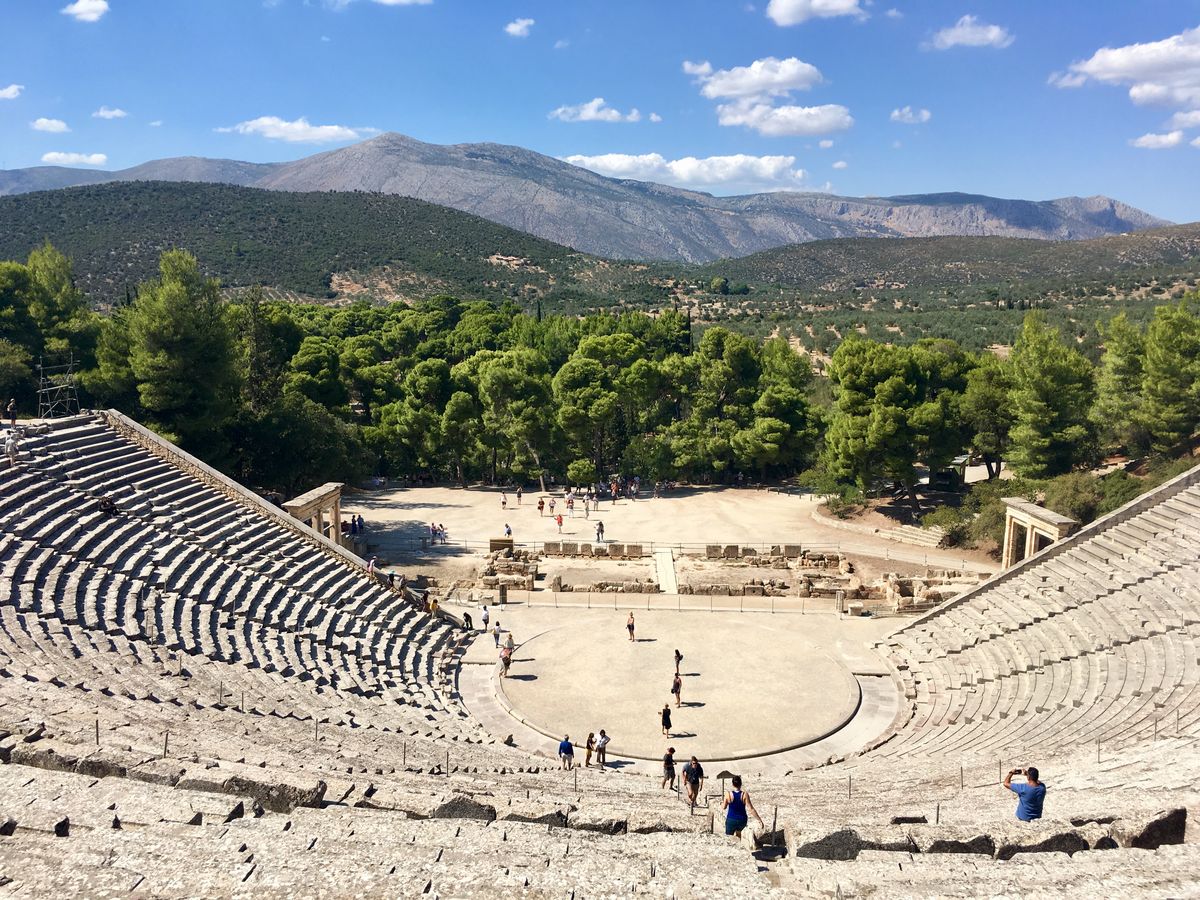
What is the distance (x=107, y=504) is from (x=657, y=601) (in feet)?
54.2

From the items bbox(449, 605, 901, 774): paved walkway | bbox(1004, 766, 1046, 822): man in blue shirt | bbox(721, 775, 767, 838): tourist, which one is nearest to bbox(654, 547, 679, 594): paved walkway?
bbox(449, 605, 901, 774): paved walkway

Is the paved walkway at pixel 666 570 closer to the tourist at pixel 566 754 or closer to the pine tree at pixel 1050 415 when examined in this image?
the tourist at pixel 566 754

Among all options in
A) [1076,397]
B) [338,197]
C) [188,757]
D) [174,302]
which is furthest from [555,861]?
[338,197]

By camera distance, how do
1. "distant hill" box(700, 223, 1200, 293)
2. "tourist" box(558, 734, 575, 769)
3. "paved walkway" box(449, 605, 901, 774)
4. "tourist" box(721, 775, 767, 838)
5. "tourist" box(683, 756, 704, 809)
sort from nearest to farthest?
"tourist" box(721, 775, 767, 838)
"tourist" box(683, 756, 704, 809)
"tourist" box(558, 734, 575, 769)
"paved walkway" box(449, 605, 901, 774)
"distant hill" box(700, 223, 1200, 293)

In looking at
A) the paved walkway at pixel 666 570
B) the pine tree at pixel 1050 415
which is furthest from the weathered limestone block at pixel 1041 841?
the pine tree at pixel 1050 415

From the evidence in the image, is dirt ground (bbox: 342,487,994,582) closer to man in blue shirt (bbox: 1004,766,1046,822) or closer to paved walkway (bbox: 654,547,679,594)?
paved walkway (bbox: 654,547,679,594)

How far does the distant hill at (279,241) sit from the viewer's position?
98875 mm

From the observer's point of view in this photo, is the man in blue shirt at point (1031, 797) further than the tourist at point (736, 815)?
No

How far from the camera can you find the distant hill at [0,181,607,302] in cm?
9888

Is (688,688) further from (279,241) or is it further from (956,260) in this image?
(956,260)

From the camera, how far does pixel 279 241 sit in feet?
375

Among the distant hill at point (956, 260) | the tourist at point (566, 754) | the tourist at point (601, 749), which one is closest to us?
the tourist at point (566, 754)

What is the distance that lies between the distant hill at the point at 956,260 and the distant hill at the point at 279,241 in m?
43.4

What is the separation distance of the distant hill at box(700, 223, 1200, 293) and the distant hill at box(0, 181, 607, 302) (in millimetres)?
43388
